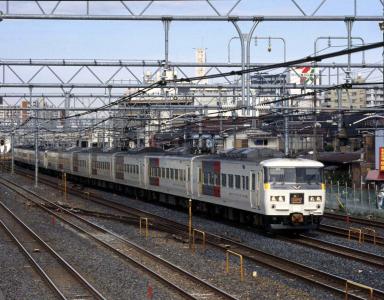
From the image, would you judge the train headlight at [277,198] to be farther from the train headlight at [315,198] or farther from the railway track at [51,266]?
the railway track at [51,266]

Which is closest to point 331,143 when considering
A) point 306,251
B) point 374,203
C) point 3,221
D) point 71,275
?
point 374,203

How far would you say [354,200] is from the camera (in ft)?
94.9

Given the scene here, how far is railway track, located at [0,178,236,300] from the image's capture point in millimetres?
13156

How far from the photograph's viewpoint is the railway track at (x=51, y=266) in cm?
1332

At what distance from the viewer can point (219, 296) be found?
12.8m

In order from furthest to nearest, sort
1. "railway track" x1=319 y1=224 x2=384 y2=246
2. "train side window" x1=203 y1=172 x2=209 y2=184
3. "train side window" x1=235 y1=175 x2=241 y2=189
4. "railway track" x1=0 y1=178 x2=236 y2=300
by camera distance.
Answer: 1. "train side window" x1=203 y1=172 x2=209 y2=184
2. "train side window" x1=235 y1=175 x2=241 y2=189
3. "railway track" x1=319 y1=224 x2=384 y2=246
4. "railway track" x1=0 y1=178 x2=236 y2=300

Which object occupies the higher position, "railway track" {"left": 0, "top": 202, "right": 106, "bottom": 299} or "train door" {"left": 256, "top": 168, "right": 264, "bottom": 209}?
"train door" {"left": 256, "top": 168, "right": 264, "bottom": 209}

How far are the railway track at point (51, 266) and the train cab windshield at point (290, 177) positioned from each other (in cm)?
638

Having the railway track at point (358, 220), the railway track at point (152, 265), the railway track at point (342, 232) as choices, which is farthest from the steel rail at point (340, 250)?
the railway track at point (152, 265)

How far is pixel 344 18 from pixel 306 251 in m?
6.15

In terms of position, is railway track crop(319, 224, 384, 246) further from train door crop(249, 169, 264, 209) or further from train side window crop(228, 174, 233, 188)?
train side window crop(228, 174, 233, 188)

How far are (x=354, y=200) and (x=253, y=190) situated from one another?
888cm

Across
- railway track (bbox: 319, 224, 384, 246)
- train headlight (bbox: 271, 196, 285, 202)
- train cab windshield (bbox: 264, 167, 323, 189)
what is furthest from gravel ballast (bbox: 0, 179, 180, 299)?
railway track (bbox: 319, 224, 384, 246)

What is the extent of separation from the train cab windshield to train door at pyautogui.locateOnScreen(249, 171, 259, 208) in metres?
0.74
